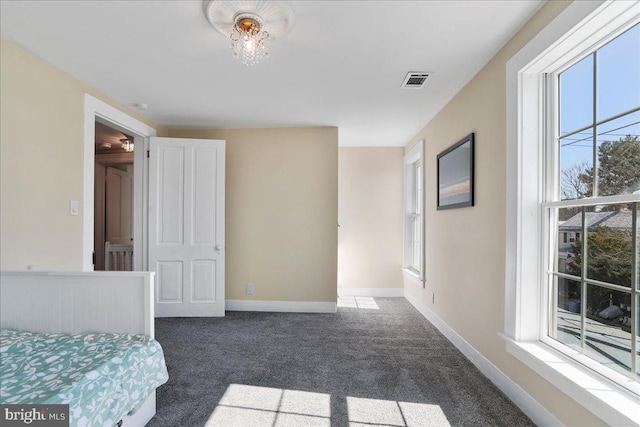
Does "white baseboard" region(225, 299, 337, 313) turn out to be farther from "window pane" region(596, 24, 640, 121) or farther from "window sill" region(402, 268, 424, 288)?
"window pane" region(596, 24, 640, 121)

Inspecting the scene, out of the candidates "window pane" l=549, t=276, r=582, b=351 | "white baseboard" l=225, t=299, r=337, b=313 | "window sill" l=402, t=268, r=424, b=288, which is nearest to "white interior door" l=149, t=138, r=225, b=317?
"white baseboard" l=225, t=299, r=337, b=313

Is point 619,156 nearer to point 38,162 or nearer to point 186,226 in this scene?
point 38,162

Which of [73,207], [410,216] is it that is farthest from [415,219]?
[73,207]

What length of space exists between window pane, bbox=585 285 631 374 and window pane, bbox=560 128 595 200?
506 millimetres

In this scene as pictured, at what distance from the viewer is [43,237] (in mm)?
2332

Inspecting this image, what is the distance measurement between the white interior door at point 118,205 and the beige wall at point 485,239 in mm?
5216

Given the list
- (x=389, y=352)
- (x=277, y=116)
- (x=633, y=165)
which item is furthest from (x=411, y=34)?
(x=389, y=352)

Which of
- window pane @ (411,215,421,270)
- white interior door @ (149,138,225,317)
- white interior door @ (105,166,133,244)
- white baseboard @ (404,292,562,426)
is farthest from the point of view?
white interior door @ (105,166,133,244)

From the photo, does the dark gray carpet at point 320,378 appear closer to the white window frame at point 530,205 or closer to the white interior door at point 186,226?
the white interior door at point 186,226

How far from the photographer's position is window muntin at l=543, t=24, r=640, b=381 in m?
1.40

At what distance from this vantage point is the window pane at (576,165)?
162 cm

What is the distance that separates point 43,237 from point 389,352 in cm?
289

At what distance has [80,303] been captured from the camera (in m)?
1.89

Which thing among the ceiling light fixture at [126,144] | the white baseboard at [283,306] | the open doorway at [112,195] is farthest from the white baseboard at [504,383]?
the ceiling light fixture at [126,144]
